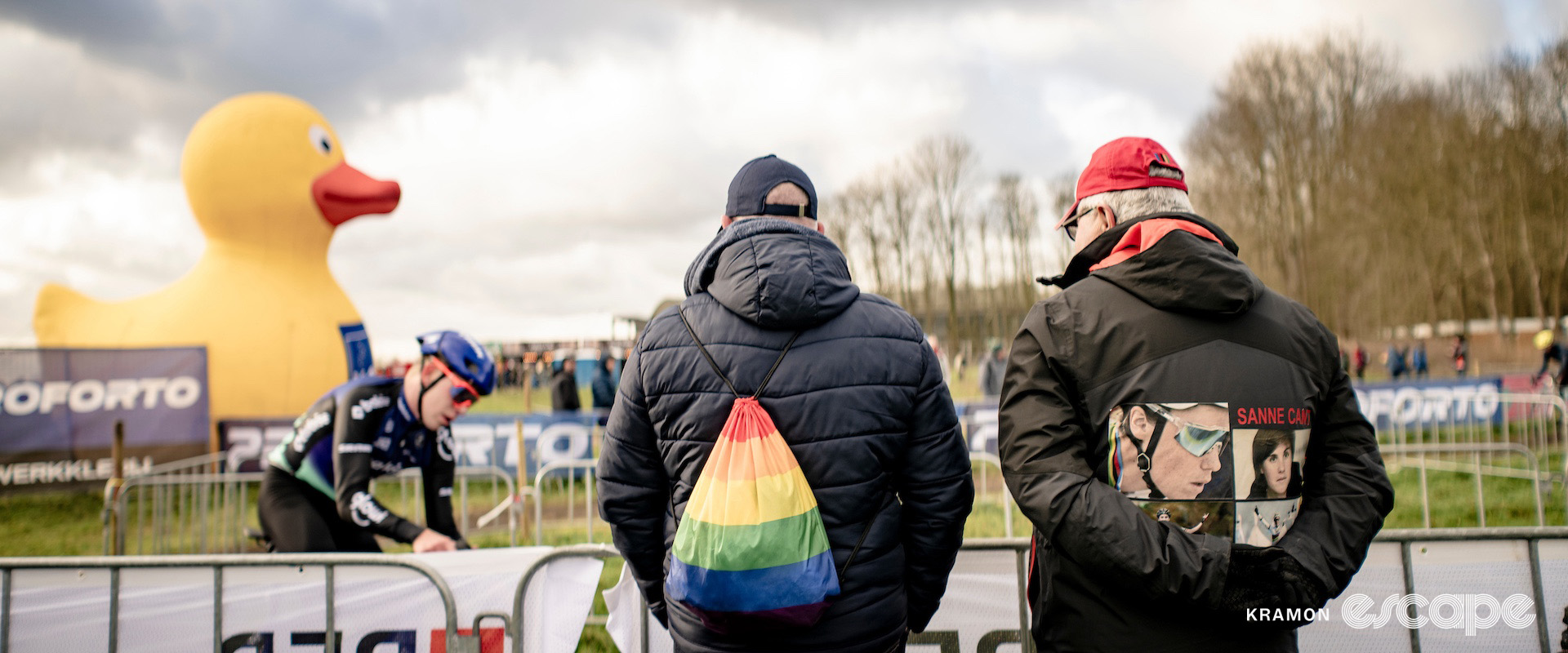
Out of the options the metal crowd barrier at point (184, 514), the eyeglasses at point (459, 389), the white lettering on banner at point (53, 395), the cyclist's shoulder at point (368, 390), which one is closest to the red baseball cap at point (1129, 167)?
the eyeglasses at point (459, 389)

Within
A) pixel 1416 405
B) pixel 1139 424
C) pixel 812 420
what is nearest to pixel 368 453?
pixel 812 420

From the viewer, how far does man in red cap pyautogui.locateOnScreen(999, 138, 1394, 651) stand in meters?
1.60

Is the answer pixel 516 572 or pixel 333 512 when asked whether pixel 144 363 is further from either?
pixel 516 572

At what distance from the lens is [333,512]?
13.0 ft

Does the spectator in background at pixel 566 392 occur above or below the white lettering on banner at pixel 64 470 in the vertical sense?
above

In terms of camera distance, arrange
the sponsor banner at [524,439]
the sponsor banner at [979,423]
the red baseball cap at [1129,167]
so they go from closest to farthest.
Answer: the red baseball cap at [1129,167], the sponsor banner at [524,439], the sponsor banner at [979,423]

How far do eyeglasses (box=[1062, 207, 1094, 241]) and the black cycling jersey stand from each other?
2.98m

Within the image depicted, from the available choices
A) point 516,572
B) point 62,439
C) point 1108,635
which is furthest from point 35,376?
point 1108,635

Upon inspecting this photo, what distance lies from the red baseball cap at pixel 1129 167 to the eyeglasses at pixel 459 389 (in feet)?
9.92

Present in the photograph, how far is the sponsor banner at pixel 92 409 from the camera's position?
919 centimetres

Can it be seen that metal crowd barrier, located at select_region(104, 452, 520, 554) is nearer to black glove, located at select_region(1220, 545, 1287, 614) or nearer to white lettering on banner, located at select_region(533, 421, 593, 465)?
white lettering on banner, located at select_region(533, 421, 593, 465)

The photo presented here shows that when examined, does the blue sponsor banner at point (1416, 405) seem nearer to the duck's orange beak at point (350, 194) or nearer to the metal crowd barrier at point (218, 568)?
the metal crowd barrier at point (218, 568)

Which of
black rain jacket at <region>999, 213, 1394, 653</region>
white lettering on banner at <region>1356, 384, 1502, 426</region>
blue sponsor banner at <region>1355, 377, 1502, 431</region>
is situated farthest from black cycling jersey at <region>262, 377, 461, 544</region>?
blue sponsor banner at <region>1355, 377, 1502, 431</region>

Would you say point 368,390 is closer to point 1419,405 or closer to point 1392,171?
point 1419,405
